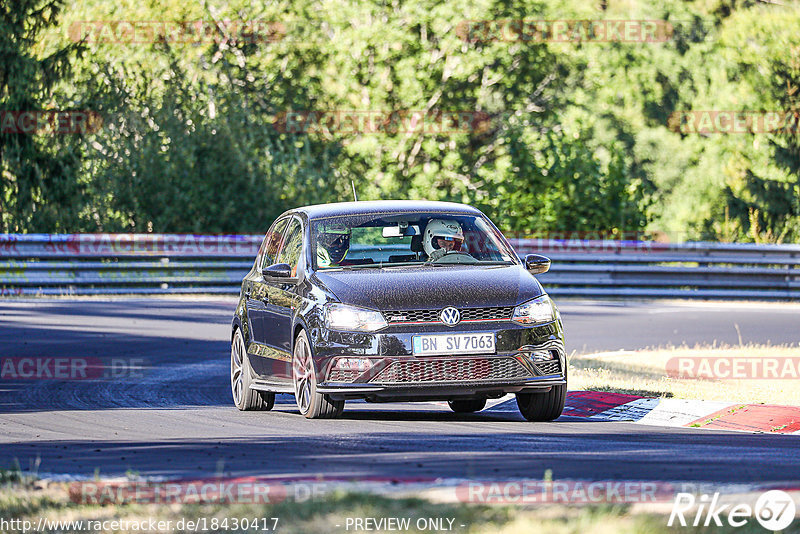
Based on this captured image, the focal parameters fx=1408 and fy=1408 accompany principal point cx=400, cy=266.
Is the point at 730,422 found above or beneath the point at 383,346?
beneath

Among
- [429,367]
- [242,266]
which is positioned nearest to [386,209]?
[429,367]

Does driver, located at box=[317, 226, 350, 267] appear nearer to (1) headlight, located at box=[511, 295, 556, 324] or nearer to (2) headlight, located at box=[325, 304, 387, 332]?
(2) headlight, located at box=[325, 304, 387, 332]

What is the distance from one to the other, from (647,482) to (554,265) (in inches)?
800

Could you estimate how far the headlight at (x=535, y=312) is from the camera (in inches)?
387

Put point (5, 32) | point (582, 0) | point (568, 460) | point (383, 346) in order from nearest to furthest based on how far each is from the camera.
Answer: point (568, 460)
point (383, 346)
point (5, 32)
point (582, 0)

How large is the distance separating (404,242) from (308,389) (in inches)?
54.9

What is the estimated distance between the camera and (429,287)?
989 centimetres

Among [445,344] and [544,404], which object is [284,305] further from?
[544,404]

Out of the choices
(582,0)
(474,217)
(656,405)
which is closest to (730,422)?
(656,405)

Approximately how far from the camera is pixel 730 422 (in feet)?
34.0

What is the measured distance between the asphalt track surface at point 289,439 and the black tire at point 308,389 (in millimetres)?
99

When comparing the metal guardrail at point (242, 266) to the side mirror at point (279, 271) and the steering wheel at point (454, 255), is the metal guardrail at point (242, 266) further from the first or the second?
the steering wheel at point (454, 255)

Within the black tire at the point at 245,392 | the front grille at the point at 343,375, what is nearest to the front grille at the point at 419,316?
the front grille at the point at 343,375

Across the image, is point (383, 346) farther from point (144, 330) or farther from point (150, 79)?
point (150, 79)
